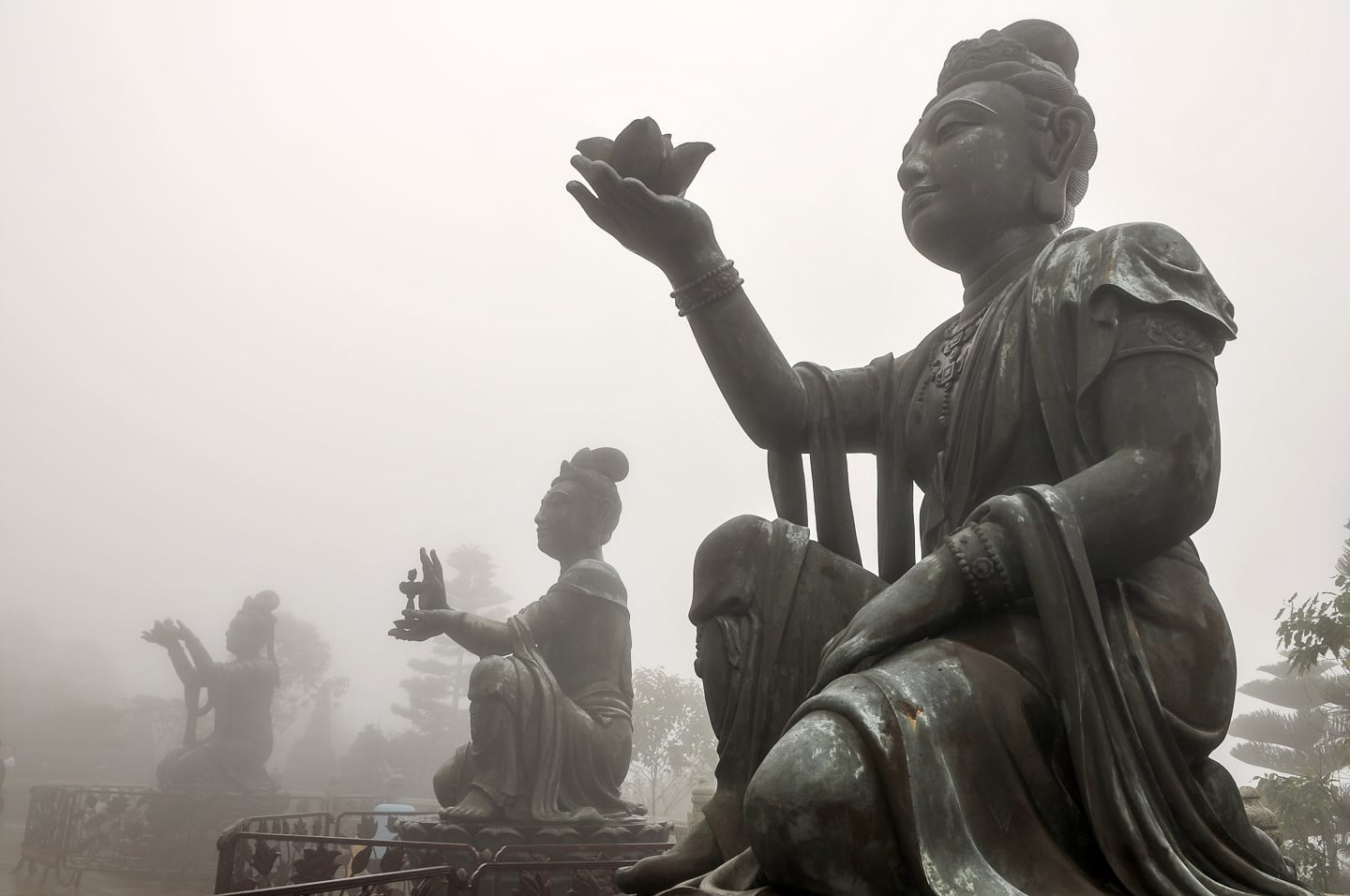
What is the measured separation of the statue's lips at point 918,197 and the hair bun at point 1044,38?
23.0 inches

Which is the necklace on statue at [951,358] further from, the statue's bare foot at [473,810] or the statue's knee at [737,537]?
the statue's bare foot at [473,810]

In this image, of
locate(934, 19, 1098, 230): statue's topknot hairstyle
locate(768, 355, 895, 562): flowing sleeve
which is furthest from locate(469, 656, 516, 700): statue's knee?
locate(934, 19, 1098, 230): statue's topknot hairstyle

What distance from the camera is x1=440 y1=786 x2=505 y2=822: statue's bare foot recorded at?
611cm

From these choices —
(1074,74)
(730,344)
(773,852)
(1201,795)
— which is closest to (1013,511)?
(1201,795)

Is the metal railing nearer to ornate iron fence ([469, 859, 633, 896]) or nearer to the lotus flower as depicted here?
ornate iron fence ([469, 859, 633, 896])

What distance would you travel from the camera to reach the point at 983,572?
192 cm

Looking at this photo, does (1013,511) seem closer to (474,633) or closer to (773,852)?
(773,852)

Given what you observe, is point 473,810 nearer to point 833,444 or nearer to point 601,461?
point 601,461

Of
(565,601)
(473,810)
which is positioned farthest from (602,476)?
(473,810)

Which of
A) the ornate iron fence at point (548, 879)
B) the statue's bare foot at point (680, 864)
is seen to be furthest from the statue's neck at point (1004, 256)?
the ornate iron fence at point (548, 879)

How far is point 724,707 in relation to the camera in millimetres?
2279

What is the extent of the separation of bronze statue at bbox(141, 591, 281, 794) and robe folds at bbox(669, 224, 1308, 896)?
40.9 feet

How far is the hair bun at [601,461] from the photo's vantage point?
796 centimetres

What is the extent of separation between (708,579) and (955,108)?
1.54m
